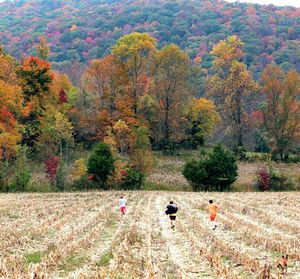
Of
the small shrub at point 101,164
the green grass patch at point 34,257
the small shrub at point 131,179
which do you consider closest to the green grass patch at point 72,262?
the green grass patch at point 34,257

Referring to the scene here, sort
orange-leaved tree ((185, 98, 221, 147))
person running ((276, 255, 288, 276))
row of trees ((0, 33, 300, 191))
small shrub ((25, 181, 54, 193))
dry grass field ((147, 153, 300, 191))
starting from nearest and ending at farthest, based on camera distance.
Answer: person running ((276, 255, 288, 276))
small shrub ((25, 181, 54, 193))
dry grass field ((147, 153, 300, 191))
row of trees ((0, 33, 300, 191))
orange-leaved tree ((185, 98, 221, 147))

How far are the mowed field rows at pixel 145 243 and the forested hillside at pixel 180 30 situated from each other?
2940 inches

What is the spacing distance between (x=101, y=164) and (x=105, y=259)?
35.2 m

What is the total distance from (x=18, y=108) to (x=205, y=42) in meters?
71.7

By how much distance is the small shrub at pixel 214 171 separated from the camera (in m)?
50.3

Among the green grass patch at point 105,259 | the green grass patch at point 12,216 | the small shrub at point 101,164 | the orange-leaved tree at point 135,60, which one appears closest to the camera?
the green grass patch at point 105,259

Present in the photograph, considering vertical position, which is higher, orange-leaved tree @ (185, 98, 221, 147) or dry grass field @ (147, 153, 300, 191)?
orange-leaved tree @ (185, 98, 221, 147)

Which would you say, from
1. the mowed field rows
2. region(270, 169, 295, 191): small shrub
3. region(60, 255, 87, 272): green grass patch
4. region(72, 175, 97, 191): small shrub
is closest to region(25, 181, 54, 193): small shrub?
region(72, 175, 97, 191): small shrub

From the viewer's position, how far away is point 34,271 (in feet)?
41.2

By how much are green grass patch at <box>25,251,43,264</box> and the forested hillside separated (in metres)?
85.5

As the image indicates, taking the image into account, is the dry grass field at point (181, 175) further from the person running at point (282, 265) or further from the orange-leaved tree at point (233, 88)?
the person running at point (282, 265)

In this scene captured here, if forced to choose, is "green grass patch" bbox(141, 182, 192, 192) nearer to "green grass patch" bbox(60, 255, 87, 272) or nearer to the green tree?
the green tree

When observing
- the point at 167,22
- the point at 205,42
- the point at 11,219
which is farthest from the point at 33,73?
the point at 167,22

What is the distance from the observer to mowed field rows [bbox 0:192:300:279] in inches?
535
